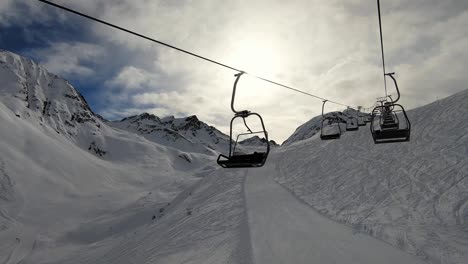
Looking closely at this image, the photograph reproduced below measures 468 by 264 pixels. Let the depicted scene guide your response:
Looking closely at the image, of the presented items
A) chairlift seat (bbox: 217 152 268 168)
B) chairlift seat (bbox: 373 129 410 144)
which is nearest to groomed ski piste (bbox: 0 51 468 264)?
chairlift seat (bbox: 217 152 268 168)

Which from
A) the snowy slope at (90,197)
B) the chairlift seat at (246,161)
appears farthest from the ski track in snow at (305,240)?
the chairlift seat at (246,161)

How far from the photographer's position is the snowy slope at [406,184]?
1016cm

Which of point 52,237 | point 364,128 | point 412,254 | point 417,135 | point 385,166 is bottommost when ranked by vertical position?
point 52,237

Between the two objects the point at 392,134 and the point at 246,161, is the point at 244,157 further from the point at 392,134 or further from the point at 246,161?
the point at 392,134

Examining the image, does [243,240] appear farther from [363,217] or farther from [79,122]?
[79,122]

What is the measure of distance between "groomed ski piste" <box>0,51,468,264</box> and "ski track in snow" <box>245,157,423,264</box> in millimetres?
42

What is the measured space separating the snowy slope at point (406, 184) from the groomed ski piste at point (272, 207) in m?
0.06

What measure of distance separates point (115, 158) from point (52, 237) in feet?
199

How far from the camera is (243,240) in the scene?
34.3 feet

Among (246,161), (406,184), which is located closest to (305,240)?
(246,161)

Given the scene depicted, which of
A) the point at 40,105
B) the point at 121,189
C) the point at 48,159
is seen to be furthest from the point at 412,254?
the point at 40,105

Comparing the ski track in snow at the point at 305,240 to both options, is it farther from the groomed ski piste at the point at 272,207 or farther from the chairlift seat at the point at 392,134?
→ the chairlift seat at the point at 392,134

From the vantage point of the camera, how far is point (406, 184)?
16078 millimetres

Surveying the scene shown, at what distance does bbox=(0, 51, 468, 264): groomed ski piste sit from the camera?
9.88m
